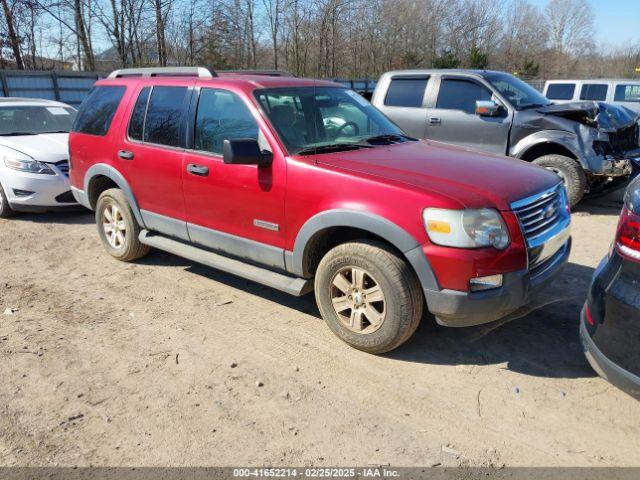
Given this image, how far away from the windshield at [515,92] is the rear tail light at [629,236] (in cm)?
524

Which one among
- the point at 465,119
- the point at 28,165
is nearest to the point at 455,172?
the point at 465,119

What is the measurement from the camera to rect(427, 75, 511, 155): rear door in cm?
748

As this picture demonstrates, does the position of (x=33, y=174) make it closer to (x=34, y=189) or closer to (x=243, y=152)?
(x=34, y=189)

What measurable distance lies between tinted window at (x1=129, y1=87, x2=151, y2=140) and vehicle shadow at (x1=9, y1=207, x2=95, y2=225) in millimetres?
2855

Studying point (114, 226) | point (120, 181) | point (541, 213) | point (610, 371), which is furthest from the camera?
point (114, 226)

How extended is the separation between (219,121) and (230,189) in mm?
616

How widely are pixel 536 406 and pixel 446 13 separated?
47.0m

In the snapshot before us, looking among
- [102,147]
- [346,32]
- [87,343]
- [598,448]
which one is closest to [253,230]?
[87,343]

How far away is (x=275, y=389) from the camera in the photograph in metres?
3.22

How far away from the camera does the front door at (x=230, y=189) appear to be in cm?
381

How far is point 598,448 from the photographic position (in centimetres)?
266

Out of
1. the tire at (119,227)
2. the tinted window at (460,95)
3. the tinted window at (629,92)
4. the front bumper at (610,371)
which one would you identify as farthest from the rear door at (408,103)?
the tinted window at (629,92)

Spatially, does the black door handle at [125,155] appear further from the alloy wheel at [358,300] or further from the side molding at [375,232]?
the alloy wheel at [358,300]

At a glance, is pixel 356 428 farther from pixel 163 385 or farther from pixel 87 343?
pixel 87 343
